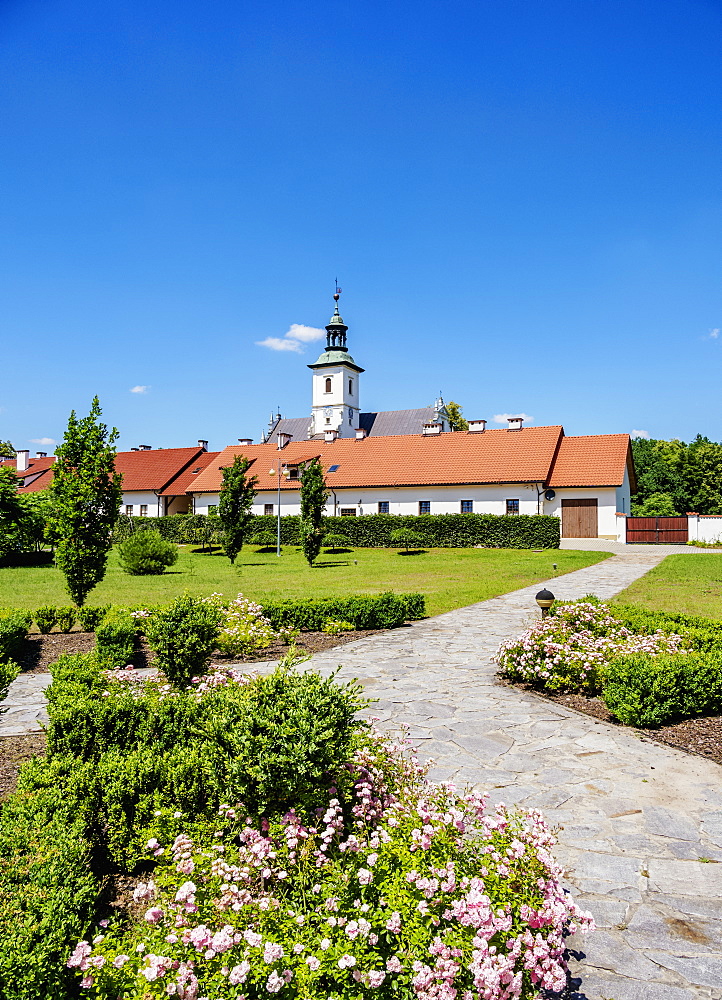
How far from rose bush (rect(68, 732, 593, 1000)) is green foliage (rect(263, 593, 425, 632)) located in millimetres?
7701

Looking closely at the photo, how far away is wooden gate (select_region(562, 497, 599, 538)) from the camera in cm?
3519

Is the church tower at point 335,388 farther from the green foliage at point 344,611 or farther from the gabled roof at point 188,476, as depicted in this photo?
the green foliage at point 344,611

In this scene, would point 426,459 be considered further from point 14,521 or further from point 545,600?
point 545,600

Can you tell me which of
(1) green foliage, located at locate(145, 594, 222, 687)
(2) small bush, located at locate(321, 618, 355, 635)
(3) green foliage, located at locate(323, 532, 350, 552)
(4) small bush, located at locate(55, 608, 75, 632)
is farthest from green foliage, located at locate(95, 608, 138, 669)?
(3) green foliage, located at locate(323, 532, 350, 552)

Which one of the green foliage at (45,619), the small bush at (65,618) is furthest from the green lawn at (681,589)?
the green foliage at (45,619)

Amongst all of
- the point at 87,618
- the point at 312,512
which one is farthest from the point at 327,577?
the point at 87,618

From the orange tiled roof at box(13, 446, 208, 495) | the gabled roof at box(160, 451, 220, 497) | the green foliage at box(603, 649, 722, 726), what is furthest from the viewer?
the orange tiled roof at box(13, 446, 208, 495)

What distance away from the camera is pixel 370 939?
7.48 ft

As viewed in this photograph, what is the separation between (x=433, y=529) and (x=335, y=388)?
32.3 m

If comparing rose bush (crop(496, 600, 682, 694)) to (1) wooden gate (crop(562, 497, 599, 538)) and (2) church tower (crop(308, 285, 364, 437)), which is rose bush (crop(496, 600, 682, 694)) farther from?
(2) church tower (crop(308, 285, 364, 437))

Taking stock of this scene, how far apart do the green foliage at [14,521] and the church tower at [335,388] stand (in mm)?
33726

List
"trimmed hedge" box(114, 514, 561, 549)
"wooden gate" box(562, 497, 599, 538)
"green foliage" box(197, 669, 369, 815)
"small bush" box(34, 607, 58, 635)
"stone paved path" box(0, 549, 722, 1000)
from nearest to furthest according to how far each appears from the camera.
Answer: "stone paved path" box(0, 549, 722, 1000) < "green foliage" box(197, 669, 369, 815) < "small bush" box(34, 607, 58, 635) < "trimmed hedge" box(114, 514, 561, 549) < "wooden gate" box(562, 497, 599, 538)

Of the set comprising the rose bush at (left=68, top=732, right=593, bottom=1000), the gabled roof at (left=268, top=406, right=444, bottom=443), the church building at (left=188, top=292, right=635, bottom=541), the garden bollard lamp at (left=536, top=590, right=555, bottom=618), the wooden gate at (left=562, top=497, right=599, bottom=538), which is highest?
the gabled roof at (left=268, top=406, right=444, bottom=443)

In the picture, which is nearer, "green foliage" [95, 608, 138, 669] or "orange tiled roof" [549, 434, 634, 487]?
"green foliage" [95, 608, 138, 669]
